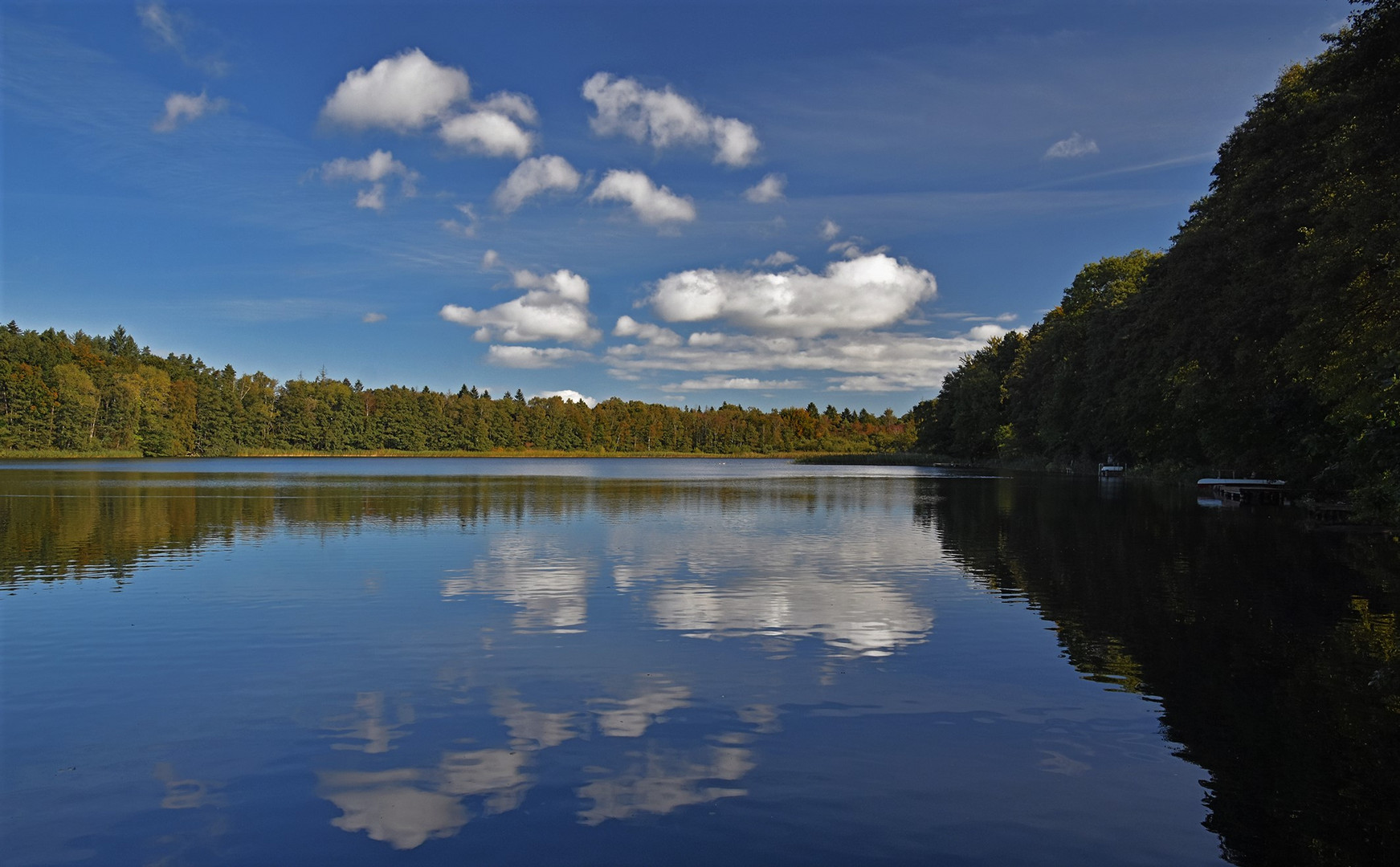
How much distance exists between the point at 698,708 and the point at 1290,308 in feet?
82.7

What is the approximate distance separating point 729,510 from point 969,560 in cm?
1926

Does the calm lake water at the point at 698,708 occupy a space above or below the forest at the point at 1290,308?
below

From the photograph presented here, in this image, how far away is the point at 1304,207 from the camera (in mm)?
29125

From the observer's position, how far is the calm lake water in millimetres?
7945

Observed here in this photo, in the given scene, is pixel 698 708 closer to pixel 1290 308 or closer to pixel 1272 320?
pixel 1290 308

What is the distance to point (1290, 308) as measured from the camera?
27.9 metres

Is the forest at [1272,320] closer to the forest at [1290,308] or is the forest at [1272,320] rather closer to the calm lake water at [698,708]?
the forest at [1290,308]

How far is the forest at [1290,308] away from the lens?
2214cm

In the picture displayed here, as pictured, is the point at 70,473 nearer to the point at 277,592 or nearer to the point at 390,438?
the point at 277,592

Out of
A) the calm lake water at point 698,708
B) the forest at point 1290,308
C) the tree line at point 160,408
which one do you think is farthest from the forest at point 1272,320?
the tree line at point 160,408

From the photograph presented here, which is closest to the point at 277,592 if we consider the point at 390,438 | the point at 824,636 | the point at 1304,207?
the point at 824,636

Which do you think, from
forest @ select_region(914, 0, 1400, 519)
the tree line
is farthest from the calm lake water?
the tree line

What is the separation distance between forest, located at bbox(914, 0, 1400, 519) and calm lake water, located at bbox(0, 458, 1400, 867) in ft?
17.7

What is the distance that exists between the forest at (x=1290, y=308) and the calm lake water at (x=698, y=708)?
5.41 meters
